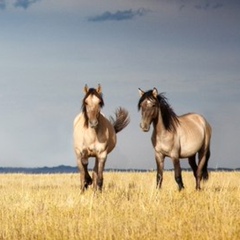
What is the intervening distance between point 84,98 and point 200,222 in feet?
17.6

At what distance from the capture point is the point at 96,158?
48.5 feet

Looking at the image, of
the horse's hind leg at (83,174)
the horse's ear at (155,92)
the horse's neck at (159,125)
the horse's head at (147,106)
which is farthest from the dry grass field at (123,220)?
the horse's ear at (155,92)

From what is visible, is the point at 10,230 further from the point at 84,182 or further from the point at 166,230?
the point at 84,182

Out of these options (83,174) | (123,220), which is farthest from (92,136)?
(123,220)

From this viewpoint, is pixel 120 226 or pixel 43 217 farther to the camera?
pixel 43 217

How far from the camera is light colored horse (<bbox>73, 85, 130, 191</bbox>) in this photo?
13797 millimetres

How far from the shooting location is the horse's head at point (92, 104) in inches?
540

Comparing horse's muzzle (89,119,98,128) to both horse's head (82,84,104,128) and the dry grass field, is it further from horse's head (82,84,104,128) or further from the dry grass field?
the dry grass field

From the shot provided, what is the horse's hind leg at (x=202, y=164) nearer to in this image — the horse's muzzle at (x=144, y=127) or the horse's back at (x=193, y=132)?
the horse's back at (x=193, y=132)

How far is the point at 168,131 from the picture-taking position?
14.9m

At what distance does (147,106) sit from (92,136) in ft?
4.92

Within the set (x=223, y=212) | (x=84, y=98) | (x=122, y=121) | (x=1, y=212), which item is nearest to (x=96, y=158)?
(x=84, y=98)

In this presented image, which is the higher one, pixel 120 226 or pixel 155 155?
pixel 155 155

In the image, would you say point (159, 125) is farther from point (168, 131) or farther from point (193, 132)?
point (193, 132)
